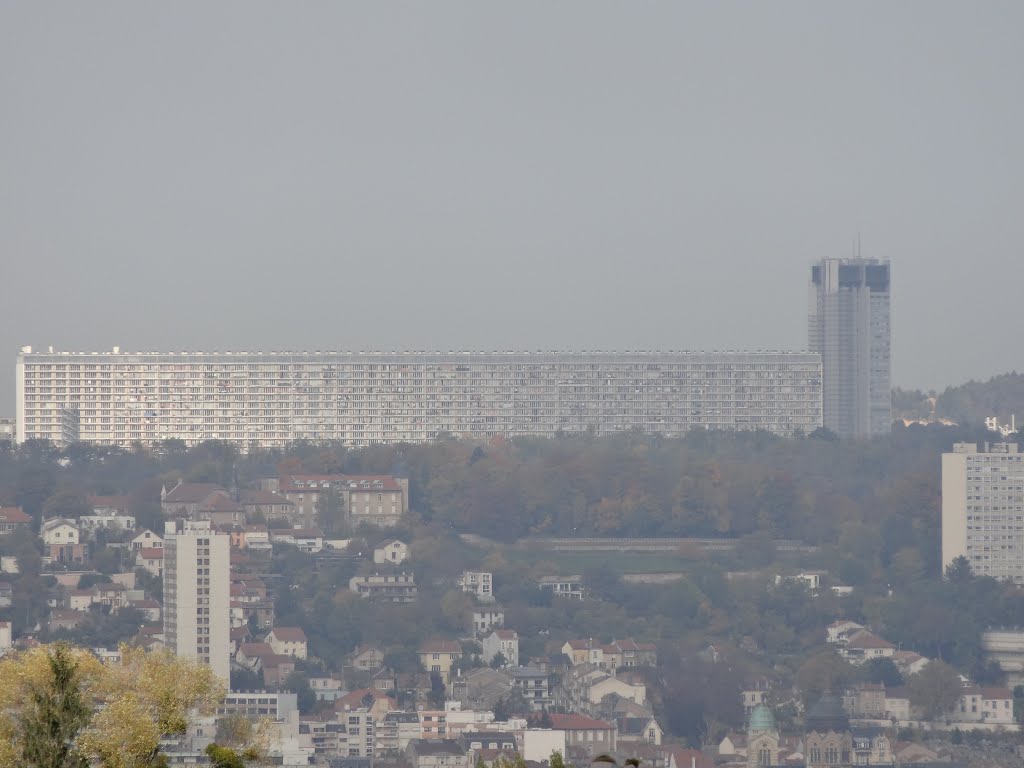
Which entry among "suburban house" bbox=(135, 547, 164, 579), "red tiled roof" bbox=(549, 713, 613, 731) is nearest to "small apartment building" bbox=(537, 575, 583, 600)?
"suburban house" bbox=(135, 547, 164, 579)

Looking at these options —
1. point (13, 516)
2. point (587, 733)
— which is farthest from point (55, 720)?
point (13, 516)

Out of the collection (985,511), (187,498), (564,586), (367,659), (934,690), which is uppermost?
(187,498)

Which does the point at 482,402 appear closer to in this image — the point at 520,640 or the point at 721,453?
the point at 721,453

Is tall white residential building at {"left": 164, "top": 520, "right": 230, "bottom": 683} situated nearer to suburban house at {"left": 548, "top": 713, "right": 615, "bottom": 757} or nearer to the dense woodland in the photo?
the dense woodland

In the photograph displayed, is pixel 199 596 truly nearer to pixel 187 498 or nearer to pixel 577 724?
pixel 577 724

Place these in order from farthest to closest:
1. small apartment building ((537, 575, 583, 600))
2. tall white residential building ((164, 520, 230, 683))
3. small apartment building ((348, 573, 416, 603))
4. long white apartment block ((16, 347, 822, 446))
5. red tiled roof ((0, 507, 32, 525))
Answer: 1. long white apartment block ((16, 347, 822, 446))
2. red tiled roof ((0, 507, 32, 525))
3. small apartment building ((537, 575, 583, 600))
4. small apartment building ((348, 573, 416, 603))
5. tall white residential building ((164, 520, 230, 683))

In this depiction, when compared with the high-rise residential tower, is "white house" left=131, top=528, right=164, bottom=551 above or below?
below
